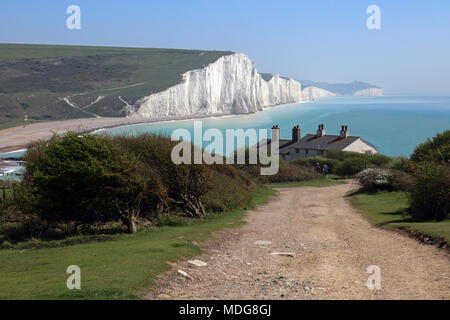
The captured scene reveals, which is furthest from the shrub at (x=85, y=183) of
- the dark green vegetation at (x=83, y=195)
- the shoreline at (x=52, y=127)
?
the shoreline at (x=52, y=127)

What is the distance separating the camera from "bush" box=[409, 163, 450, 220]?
72.1ft

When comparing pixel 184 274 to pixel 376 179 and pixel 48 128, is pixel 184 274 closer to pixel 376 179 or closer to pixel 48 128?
pixel 376 179

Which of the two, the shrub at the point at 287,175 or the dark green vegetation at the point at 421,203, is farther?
the shrub at the point at 287,175

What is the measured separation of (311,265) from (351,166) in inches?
1574

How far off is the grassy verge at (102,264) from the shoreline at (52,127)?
224 feet

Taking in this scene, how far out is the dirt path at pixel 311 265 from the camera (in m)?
11.8

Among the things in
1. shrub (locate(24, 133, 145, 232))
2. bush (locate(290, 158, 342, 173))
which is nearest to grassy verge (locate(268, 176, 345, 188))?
bush (locate(290, 158, 342, 173))

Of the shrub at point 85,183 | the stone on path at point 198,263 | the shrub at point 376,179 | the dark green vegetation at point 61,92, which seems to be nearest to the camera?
the stone on path at point 198,263

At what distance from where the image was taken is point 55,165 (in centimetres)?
2094

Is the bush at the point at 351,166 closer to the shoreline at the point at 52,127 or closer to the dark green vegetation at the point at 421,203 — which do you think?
the dark green vegetation at the point at 421,203

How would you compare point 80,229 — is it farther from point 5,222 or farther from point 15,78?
point 15,78

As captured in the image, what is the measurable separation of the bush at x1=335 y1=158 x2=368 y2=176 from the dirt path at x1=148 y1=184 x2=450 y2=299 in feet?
94.9
